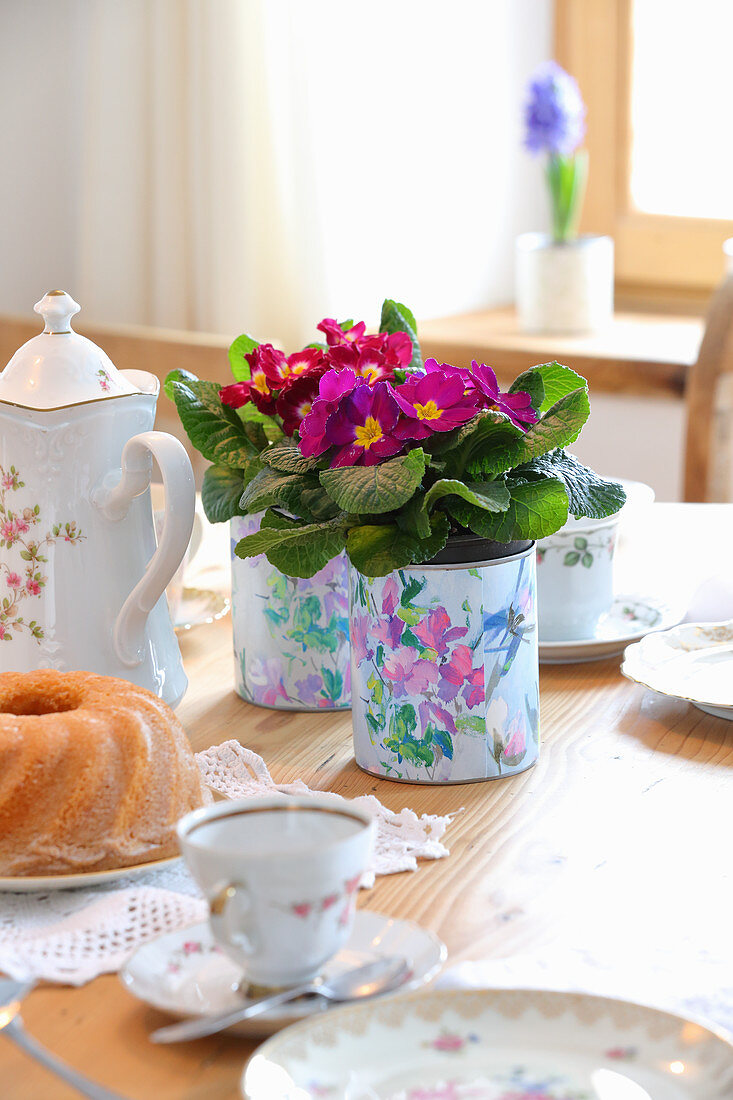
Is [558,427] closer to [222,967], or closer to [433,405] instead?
[433,405]

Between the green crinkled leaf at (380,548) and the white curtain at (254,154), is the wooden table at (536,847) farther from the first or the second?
the white curtain at (254,154)

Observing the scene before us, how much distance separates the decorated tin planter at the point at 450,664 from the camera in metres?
0.74

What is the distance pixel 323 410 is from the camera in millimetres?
733

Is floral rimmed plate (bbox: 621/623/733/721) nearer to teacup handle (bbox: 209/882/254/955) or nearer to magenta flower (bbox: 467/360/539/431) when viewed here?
magenta flower (bbox: 467/360/539/431)

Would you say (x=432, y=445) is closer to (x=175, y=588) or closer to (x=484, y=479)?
(x=484, y=479)

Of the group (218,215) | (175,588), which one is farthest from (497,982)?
(218,215)

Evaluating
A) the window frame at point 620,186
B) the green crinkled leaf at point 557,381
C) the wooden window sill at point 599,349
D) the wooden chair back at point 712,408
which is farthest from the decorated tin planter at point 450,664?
the window frame at point 620,186

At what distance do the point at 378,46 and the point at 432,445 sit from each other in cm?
177

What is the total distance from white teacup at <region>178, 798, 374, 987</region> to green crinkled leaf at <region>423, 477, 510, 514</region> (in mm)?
217

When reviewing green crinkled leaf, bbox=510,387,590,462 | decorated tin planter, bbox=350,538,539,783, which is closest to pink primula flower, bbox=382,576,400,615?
decorated tin planter, bbox=350,538,539,783

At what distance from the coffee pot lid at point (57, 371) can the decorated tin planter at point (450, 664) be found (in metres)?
0.20

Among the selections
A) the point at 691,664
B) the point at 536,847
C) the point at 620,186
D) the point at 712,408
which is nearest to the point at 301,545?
the point at 536,847

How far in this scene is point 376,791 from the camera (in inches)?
30.2

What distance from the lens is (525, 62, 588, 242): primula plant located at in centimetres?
228
